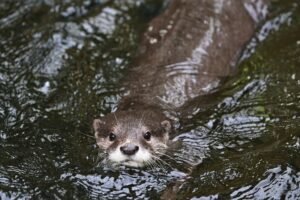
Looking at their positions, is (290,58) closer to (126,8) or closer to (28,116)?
(126,8)

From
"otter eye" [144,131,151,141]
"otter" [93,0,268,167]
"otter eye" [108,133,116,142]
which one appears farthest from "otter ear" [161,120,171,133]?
"otter eye" [108,133,116,142]

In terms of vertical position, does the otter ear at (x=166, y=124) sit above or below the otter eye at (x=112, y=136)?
above

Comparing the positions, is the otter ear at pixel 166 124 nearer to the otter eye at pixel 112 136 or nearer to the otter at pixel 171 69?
the otter at pixel 171 69

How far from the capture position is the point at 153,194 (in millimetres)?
4113

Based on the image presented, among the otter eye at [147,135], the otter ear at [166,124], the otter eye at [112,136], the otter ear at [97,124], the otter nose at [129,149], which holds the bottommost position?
the otter nose at [129,149]

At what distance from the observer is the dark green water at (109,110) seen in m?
4.15

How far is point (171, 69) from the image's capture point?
16.1 ft

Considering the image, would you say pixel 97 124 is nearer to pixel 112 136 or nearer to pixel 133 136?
pixel 112 136

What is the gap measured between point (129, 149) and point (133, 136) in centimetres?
16

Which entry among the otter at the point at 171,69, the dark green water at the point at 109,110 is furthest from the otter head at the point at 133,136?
the dark green water at the point at 109,110

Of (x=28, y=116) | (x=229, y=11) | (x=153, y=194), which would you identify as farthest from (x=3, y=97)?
(x=229, y=11)

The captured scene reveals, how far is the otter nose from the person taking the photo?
161 inches

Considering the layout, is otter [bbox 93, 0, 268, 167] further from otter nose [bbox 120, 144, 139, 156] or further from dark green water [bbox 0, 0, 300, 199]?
dark green water [bbox 0, 0, 300, 199]

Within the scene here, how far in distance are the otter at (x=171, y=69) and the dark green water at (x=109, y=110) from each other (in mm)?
103
